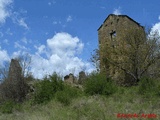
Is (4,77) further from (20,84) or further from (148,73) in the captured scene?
(148,73)

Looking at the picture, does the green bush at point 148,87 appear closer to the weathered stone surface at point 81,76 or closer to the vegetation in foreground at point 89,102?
the vegetation in foreground at point 89,102

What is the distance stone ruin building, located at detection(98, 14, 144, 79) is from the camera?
31.3 m

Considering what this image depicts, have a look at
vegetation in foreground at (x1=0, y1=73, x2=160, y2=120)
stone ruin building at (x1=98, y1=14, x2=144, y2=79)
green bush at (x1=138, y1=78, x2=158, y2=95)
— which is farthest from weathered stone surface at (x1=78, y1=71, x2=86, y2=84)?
green bush at (x1=138, y1=78, x2=158, y2=95)

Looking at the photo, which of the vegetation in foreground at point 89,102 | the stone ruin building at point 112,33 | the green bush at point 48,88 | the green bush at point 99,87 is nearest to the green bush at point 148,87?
the vegetation in foreground at point 89,102

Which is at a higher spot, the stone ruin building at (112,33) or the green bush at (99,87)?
the stone ruin building at (112,33)

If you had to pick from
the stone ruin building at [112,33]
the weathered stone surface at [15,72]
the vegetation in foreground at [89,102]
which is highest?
the stone ruin building at [112,33]

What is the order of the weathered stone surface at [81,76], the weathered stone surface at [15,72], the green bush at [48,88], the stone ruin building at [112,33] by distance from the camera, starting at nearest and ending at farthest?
the green bush at [48,88] → the weathered stone surface at [15,72] → the stone ruin building at [112,33] → the weathered stone surface at [81,76]

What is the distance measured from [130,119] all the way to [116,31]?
2713 centimetres

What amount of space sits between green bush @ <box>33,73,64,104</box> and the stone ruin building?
30.7 feet

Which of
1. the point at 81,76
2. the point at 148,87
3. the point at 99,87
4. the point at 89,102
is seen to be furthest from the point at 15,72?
the point at 148,87

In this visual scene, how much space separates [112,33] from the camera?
3716cm

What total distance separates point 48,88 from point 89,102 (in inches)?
284

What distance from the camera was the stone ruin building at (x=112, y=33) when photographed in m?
31.3

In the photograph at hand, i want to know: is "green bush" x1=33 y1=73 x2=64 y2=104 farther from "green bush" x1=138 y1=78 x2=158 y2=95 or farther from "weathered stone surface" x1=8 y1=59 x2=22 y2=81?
"weathered stone surface" x1=8 y1=59 x2=22 y2=81
